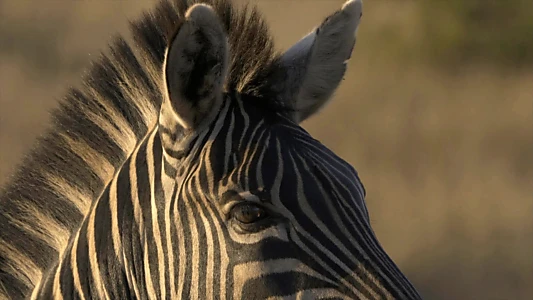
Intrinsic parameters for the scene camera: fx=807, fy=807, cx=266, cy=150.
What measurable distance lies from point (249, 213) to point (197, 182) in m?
0.27

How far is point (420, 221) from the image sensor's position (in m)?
13.9

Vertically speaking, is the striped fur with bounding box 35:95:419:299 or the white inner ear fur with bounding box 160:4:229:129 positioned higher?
the white inner ear fur with bounding box 160:4:229:129

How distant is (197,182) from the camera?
3154 millimetres

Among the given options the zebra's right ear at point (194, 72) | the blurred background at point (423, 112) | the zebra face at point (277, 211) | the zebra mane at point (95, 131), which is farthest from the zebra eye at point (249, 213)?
the blurred background at point (423, 112)

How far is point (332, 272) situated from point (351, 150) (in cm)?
1294

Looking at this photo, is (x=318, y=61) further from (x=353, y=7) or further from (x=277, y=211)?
(x=277, y=211)

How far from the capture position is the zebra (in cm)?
301

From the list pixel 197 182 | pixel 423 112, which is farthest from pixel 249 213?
pixel 423 112

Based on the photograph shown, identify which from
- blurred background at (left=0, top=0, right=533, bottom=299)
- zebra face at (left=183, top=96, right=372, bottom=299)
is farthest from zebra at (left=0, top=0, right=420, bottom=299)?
blurred background at (left=0, top=0, right=533, bottom=299)

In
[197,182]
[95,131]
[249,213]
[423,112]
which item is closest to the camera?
[249,213]

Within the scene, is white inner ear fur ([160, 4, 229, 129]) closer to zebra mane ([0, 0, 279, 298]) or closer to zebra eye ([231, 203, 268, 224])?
zebra mane ([0, 0, 279, 298])

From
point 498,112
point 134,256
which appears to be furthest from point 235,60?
point 498,112

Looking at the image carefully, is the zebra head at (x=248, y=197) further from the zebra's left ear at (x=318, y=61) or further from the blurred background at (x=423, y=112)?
the blurred background at (x=423, y=112)

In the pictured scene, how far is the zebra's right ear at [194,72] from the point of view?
3.06 m
